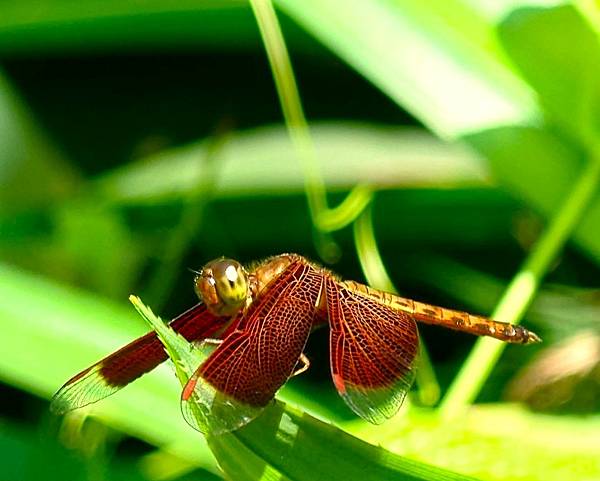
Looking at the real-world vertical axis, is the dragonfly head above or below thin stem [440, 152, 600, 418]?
below

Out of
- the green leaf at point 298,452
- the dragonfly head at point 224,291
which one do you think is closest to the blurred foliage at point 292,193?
the green leaf at point 298,452

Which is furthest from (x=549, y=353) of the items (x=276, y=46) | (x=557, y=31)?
(x=276, y=46)

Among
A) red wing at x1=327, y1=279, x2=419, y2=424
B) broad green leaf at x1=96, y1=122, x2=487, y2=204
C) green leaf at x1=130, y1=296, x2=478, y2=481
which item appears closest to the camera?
green leaf at x1=130, y1=296, x2=478, y2=481

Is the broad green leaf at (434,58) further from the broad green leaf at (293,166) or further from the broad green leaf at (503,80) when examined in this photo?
the broad green leaf at (293,166)

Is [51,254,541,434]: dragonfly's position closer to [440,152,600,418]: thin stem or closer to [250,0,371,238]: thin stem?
[440,152,600,418]: thin stem

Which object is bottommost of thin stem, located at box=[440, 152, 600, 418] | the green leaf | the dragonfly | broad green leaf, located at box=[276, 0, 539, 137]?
the green leaf

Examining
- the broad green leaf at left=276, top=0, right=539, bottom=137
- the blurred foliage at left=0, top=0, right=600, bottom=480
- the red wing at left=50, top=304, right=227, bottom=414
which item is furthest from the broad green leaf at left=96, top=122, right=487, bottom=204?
the red wing at left=50, top=304, right=227, bottom=414

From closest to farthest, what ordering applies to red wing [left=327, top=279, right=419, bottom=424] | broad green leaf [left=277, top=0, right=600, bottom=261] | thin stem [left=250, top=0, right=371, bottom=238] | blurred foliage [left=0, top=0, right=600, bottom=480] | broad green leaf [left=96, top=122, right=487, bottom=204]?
red wing [left=327, top=279, right=419, bottom=424] → blurred foliage [left=0, top=0, right=600, bottom=480] → broad green leaf [left=277, top=0, right=600, bottom=261] → thin stem [left=250, top=0, right=371, bottom=238] → broad green leaf [left=96, top=122, right=487, bottom=204]

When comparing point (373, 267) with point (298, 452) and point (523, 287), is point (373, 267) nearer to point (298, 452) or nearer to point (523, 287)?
point (523, 287)

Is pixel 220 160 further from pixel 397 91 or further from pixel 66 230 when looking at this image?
pixel 397 91
